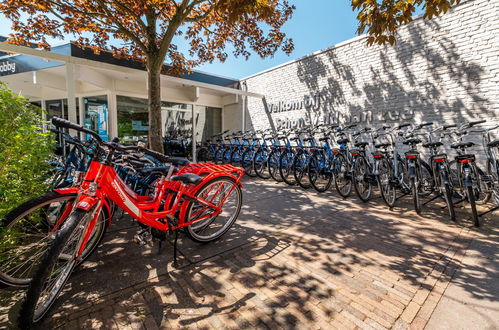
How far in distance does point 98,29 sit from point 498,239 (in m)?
7.80

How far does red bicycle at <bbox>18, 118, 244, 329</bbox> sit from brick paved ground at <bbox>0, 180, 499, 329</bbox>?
0.19 meters

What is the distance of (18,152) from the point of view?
2010mm

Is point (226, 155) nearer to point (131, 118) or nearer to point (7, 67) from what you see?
point (131, 118)

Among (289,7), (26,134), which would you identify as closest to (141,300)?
(26,134)

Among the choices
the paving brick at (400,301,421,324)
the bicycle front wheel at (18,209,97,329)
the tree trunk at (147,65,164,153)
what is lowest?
the paving brick at (400,301,421,324)

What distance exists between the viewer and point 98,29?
5.64 m

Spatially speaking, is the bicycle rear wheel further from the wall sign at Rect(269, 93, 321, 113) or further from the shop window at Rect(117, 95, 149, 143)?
the shop window at Rect(117, 95, 149, 143)

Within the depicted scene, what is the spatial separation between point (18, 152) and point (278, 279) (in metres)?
2.32

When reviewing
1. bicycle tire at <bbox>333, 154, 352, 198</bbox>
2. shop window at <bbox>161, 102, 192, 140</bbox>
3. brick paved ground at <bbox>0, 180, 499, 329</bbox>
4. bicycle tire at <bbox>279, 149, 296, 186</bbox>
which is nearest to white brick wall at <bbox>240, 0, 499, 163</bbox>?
bicycle tire at <bbox>279, 149, 296, 186</bbox>

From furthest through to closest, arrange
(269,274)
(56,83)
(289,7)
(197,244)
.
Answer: (56,83) < (289,7) < (197,244) < (269,274)

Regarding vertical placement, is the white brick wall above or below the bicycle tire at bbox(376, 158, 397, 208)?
above

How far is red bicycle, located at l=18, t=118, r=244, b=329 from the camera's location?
1.49m

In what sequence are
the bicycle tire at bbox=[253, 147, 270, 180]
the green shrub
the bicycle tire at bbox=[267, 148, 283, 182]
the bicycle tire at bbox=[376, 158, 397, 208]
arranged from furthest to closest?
the bicycle tire at bbox=[253, 147, 270, 180] → the bicycle tire at bbox=[267, 148, 283, 182] → the bicycle tire at bbox=[376, 158, 397, 208] → the green shrub

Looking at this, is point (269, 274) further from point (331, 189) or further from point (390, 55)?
point (390, 55)
